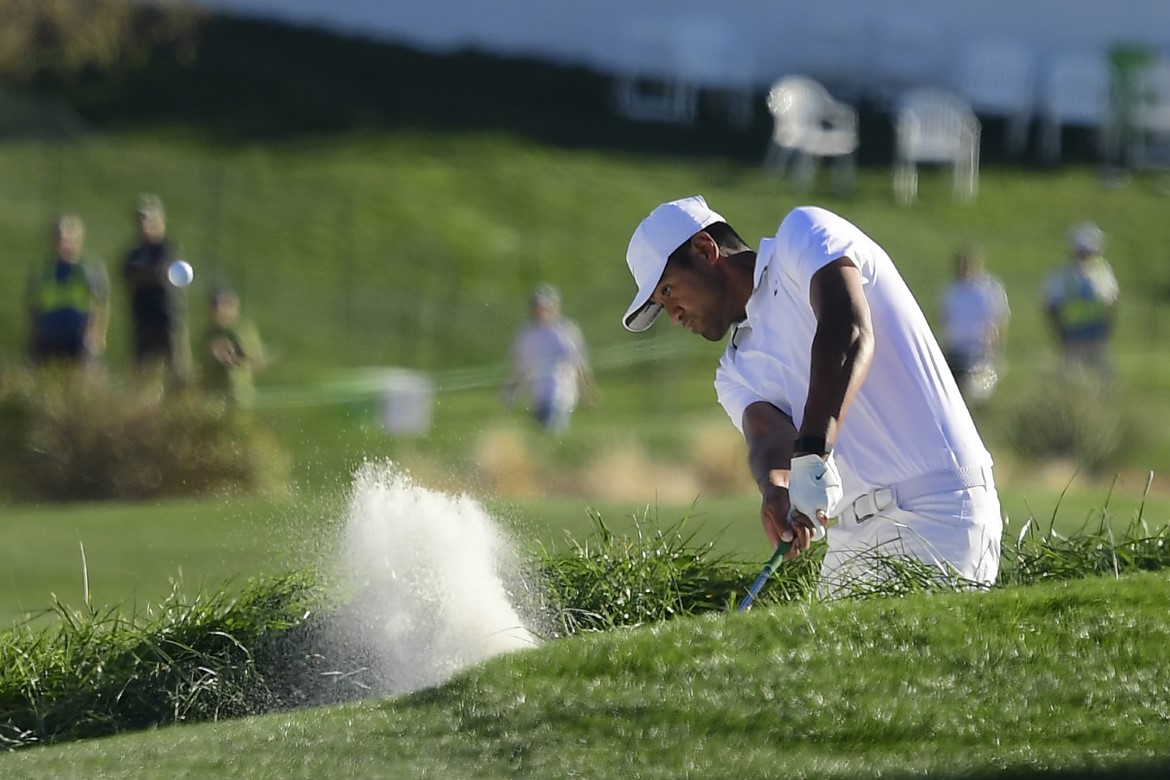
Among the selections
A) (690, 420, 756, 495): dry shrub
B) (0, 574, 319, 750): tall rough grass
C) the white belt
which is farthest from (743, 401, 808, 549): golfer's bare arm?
(690, 420, 756, 495): dry shrub

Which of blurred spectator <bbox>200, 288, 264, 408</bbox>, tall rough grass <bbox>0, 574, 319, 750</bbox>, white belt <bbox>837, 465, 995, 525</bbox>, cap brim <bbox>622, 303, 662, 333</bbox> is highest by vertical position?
cap brim <bbox>622, 303, 662, 333</bbox>

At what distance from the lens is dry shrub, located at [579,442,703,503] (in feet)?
51.8

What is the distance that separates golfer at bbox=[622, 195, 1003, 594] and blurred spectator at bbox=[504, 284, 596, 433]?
42.6 feet

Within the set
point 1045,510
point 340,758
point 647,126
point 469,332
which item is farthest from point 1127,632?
point 647,126

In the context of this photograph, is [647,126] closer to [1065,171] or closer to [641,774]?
[1065,171]

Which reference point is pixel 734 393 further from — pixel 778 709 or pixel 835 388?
pixel 778 709

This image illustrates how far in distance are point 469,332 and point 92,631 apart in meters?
18.9

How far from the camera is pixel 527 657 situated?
4.99 meters

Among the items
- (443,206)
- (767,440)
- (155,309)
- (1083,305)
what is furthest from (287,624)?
(443,206)

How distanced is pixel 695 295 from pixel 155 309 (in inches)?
449

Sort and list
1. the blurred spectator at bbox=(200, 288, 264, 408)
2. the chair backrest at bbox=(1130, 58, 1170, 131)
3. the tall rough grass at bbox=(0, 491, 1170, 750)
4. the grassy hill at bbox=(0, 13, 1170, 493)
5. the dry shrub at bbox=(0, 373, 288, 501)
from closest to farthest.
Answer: the tall rough grass at bbox=(0, 491, 1170, 750) < the dry shrub at bbox=(0, 373, 288, 501) < the blurred spectator at bbox=(200, 288, 264, 408) < the grassy hill at bbox=(0, 13, 1170, 493) < the chair backrest at bbox=(1130, 58, 1170, 131)

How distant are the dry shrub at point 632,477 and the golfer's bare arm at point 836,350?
10249 millimetres

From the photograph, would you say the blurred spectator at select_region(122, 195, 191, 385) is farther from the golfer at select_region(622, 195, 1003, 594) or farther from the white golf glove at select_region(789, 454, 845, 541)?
the white golf glove at select_region(789, 454, 845, 541)

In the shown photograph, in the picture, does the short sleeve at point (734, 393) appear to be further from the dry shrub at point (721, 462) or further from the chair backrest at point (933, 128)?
the chair backrest at point (933, 128)
